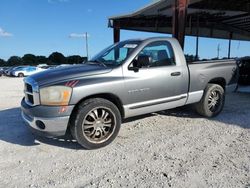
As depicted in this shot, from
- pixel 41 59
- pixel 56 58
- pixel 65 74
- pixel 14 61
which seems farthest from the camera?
pixel 41 59

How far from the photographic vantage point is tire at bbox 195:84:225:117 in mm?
6684

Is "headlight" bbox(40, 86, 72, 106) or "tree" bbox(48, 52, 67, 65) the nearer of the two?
"headlight" bbox(40, 86, 72, 106)

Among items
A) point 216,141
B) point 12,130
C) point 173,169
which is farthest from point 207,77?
point 12,130

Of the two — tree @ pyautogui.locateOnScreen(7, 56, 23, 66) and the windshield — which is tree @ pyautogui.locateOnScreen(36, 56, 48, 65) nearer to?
tree @ pyautogui.locateOnScreen(7, 56, 23, 66)

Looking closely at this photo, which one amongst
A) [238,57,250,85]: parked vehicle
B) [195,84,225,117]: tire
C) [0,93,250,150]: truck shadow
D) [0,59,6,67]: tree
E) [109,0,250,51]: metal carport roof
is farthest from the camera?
[0,59,6,67]: tree

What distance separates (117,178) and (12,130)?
323 centimetres

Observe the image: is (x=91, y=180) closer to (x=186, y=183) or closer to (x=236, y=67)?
(x=186, y=183)

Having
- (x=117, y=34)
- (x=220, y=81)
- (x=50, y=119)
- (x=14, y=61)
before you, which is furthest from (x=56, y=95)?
(x=14, y=61)

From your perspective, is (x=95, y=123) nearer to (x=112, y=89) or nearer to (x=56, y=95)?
(x=112, y=89)

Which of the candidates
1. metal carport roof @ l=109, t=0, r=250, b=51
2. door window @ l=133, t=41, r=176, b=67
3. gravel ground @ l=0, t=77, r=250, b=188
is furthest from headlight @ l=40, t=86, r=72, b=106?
metal carport roof @ l=109, t=0, r=250, b=51

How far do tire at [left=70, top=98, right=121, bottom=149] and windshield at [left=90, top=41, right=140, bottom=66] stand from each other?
94cm

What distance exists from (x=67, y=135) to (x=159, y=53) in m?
2.50

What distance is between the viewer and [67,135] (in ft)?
18.4

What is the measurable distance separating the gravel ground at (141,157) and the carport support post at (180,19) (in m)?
4.67
